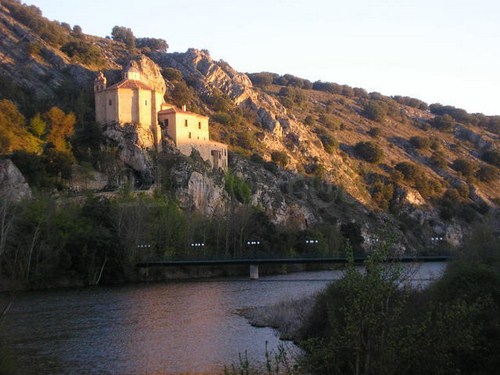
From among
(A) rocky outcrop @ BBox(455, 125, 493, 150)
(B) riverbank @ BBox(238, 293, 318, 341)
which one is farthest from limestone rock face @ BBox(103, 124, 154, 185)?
(A) rocky outcrop @ BBox(455, 125, 493, 150)

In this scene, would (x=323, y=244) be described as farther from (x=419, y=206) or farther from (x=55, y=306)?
(x=55, y=306)

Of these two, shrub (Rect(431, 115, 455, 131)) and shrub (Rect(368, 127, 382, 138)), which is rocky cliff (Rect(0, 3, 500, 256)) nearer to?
shrub (Rect(368, 127, 382, 138))

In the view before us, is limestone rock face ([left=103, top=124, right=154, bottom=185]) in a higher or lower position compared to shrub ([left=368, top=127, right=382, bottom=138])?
lower

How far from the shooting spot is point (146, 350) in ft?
93.4

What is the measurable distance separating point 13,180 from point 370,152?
86.0 metres

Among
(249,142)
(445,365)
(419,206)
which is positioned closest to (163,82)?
(249,142)

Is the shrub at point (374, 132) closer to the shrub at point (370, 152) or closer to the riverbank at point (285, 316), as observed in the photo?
the shrub at point (370, 152)

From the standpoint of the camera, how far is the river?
25.8 meters

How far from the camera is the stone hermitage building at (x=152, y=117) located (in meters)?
90.2

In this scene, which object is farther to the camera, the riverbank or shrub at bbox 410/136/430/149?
shrub at bbox 410/136/430/149

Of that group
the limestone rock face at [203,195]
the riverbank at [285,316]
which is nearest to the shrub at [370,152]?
the limestone rock face at [203,195]

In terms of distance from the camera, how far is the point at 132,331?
1304 inches

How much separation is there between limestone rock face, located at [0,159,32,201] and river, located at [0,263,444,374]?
1908 centimetres

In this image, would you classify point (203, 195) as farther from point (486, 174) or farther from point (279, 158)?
point (486, 174)
